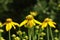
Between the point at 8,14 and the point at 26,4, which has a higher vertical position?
the point at 26,4

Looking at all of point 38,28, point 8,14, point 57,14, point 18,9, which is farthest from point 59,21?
point 38,28

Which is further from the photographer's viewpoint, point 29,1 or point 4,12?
point 29,1

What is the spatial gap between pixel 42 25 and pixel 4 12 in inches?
120

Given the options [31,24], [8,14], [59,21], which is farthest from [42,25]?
[8,14]

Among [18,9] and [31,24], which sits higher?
[18,9]

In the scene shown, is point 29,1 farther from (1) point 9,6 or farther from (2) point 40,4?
(2) point 40,4

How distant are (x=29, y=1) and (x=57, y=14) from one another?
3.92 feet

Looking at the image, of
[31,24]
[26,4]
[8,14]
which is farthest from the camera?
[26,4]

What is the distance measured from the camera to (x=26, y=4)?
5152 millimetres

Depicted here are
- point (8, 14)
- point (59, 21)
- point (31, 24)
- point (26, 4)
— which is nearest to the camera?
point (31, 24)

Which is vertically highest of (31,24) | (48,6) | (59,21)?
(48,6)

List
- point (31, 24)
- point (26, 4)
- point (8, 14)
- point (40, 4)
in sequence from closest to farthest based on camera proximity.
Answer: point (31, 24)
point (40, 4)
point (8, 14)
point (26, 4)

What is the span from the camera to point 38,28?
199 cm

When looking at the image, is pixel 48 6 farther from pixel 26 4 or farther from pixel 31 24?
pixel 31 24
